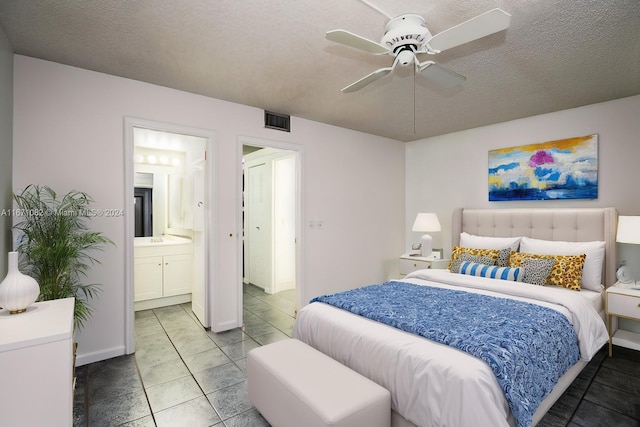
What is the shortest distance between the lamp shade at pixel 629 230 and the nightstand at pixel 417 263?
1.87 m

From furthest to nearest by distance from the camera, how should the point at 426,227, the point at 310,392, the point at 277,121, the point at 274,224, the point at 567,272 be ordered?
the point at 274,224 → the point at 426,227 → the point at 277,121 → the point at 567,272 → the point at 310,392

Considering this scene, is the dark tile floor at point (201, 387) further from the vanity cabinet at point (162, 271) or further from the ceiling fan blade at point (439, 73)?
the ceiling fan blade at point (439, 73)

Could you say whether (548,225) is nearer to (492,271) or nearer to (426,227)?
(492,271)

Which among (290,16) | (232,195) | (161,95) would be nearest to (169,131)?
(161,95)

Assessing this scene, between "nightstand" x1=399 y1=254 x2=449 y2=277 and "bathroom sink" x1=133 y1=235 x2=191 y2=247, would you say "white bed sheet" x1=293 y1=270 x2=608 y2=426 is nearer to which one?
"nightstand" x1=399 y1=254 x2=449 y2=277

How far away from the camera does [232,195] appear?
143 inches

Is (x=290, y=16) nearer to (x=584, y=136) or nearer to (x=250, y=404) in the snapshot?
(x=250, y=404)

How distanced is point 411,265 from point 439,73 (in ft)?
9.64

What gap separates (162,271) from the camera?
443 cm

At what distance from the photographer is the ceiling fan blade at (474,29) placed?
150cm

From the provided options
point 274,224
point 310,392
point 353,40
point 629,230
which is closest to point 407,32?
point 353,40

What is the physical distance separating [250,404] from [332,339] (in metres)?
0.75

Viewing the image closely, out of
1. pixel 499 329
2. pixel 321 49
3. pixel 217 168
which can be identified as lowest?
pixel 499 329

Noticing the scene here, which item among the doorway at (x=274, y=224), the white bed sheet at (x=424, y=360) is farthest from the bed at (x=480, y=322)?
the doorway at (x=274, y=224)
